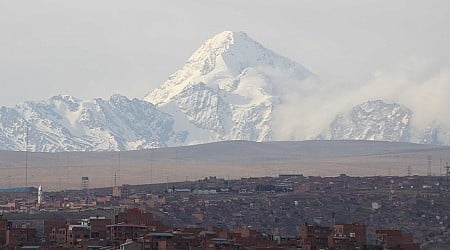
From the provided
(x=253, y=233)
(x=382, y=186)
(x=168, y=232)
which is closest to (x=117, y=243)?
(x=168, y=232)

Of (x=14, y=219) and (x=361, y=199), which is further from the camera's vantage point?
(x=361, y=199)

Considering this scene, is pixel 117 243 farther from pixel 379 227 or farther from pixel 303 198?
pixel 303 198

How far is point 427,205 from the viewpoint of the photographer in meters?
157

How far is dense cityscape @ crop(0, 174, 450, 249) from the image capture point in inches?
4099

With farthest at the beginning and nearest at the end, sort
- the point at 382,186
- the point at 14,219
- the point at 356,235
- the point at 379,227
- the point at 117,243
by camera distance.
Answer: the point at 382,186 → the point at 379,227 → the point at 14,219 → the point at 356,235 → the point at 117,243

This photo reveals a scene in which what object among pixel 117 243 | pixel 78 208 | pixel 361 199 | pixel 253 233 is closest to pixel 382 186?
pixel 361 199

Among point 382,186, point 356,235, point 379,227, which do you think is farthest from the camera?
point 382,186

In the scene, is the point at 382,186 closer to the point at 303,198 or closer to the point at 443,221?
the point at 303,198

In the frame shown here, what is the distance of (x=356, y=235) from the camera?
11081 cm

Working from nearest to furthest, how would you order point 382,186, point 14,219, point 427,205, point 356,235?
point 356,235 < point 14,219 < point 427,205 < point 382,186

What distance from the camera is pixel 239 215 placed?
15388 cm

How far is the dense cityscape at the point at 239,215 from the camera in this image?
104125 mm

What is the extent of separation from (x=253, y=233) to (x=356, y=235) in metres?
6.74

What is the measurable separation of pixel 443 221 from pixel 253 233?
4168 centimetres
